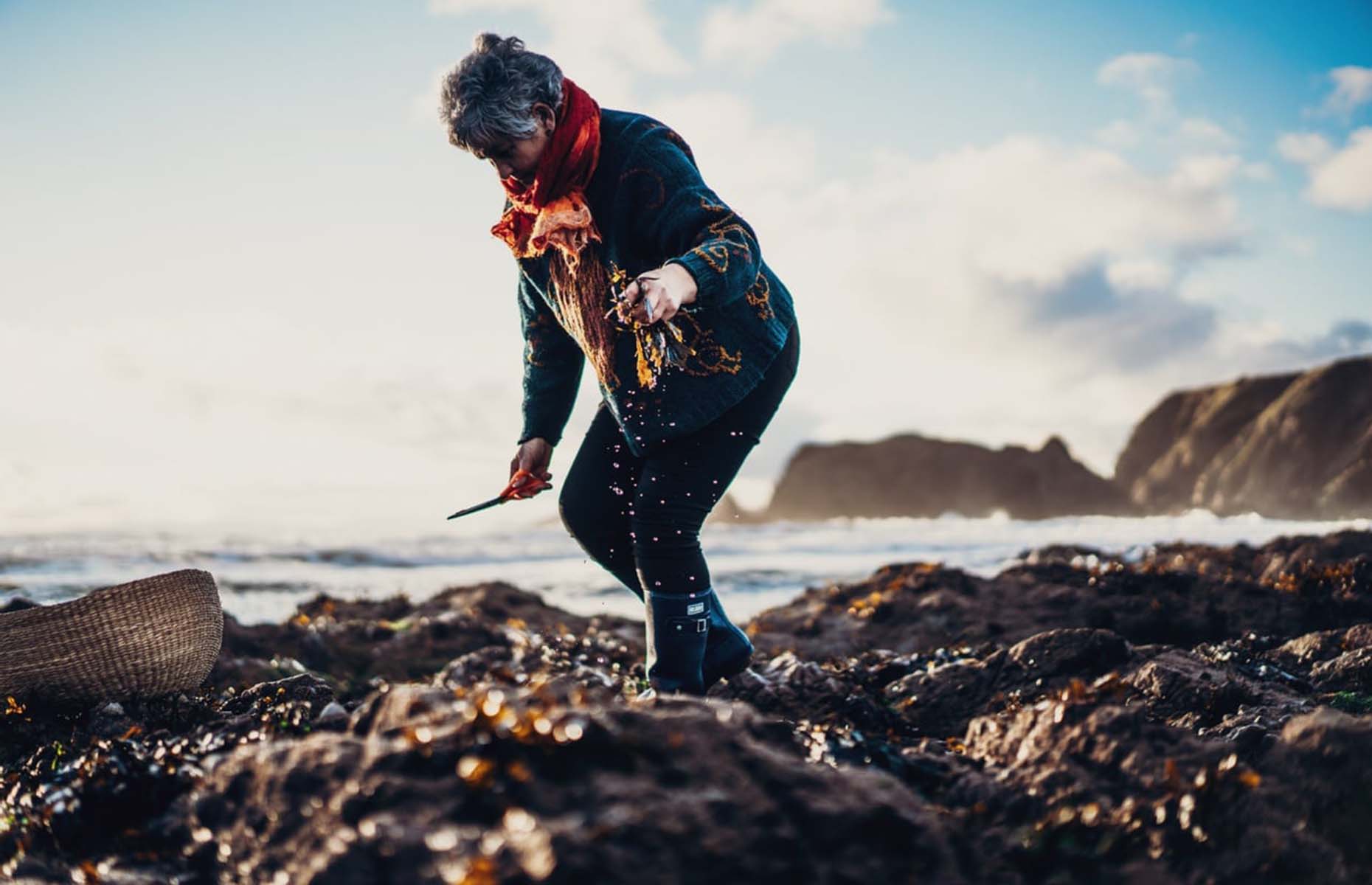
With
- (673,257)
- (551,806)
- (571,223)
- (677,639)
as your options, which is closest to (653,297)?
(673,257)

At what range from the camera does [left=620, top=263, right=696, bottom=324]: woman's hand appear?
277 centimetres

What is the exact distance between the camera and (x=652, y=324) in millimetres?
3104

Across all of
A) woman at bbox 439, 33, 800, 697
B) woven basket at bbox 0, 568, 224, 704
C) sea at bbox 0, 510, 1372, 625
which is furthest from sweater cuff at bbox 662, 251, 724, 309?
sea at bbox 0, 510, 1372, 625

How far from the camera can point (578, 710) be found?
194 centimetres

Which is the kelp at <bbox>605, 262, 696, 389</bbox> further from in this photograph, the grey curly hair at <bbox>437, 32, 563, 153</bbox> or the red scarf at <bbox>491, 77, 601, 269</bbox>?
the grey curly hair at <bbox>437, 32, 563, 153</bbox>

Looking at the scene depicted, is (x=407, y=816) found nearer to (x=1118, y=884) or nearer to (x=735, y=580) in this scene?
(x=1118, y=884)

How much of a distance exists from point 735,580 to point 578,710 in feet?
51.4

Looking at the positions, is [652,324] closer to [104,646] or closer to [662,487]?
[662,487]

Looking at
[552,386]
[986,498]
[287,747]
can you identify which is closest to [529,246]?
[552,386]

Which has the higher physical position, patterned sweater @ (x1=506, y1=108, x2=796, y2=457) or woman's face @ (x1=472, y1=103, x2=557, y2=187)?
woman's face @ (x1=472, y1=103, x2=557, y2=187)

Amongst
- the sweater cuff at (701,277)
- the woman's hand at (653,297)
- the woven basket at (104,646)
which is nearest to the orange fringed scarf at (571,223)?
the sweater cuff at (701,277)

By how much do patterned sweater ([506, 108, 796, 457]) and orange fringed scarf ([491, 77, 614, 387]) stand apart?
0.06m

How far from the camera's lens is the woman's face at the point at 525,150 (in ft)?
10.7

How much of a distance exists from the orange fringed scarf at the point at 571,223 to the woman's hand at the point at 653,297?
0.68m
